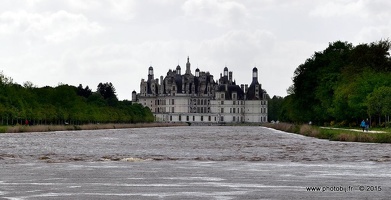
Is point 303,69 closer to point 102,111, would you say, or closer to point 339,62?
point 339,62

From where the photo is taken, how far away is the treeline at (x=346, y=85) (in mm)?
83688

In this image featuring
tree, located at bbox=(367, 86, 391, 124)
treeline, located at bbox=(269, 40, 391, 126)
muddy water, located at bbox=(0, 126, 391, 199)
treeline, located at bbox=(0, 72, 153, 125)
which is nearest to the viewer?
muddy water, located at bbox=(0, 126, 391, 199)

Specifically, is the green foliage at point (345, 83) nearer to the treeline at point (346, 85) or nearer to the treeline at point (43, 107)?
the treeline at point (346, 85)

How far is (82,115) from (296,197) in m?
116

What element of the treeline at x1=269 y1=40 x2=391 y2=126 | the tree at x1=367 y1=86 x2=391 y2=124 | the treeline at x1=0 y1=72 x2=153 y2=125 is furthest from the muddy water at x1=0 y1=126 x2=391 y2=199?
the treeline at x1=0 y1=72 x2=153 y2=125

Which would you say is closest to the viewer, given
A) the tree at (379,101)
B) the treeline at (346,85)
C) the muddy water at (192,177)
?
the muddy water at (192,177)

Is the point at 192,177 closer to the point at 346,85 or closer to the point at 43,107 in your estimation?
the point at 346,85

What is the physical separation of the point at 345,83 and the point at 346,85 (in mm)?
1972

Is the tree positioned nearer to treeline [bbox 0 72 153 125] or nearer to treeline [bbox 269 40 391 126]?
treeline [bbox 269 40 391 126]

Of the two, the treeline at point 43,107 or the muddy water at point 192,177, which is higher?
the treeline at point 43,107

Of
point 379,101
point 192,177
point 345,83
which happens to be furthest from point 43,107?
point 192,177

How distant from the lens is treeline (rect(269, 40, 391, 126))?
8369cm

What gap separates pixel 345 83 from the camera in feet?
311

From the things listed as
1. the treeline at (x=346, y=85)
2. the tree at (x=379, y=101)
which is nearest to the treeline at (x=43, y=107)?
the treeline at (x=346, y=85)
